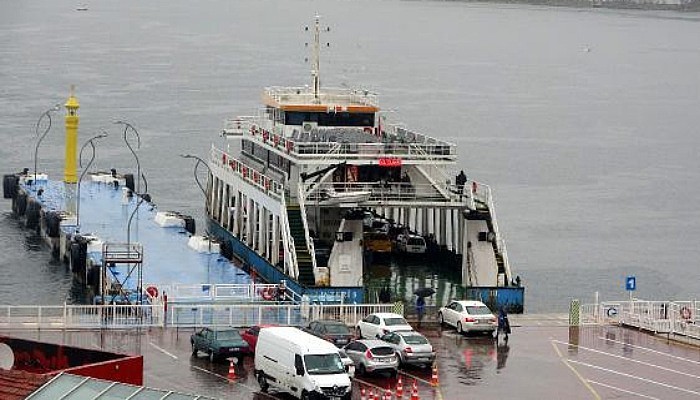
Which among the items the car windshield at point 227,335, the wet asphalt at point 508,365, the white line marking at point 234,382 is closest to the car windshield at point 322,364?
the wet asphalt at point 508,365

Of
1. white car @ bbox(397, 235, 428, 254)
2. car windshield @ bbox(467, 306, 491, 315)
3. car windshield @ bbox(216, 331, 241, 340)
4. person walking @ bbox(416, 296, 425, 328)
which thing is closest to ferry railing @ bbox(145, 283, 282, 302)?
person walking @ bbox(416, 296, 425, 328)

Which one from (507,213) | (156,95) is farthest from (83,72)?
(507,213)

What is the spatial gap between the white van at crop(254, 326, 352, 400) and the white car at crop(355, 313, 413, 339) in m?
6.29

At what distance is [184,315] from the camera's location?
49.2m

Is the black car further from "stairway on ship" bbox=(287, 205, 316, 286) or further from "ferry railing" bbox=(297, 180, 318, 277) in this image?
"ferry railing" bbox=(297, 180, 318, 277)

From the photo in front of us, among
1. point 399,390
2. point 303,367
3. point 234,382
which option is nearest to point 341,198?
point 234,382

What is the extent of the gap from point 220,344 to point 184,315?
23.0ft

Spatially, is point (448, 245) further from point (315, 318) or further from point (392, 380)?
point (392, 380)

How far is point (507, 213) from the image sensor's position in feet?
341

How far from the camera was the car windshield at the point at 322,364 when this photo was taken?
37.4m

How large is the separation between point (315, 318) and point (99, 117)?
326ft

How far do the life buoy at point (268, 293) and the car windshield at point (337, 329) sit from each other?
9438mm

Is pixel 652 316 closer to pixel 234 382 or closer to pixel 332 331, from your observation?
pixel 332 331

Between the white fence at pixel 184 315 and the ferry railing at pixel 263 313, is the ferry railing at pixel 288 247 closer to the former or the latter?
the white fence at pixel 184 315
